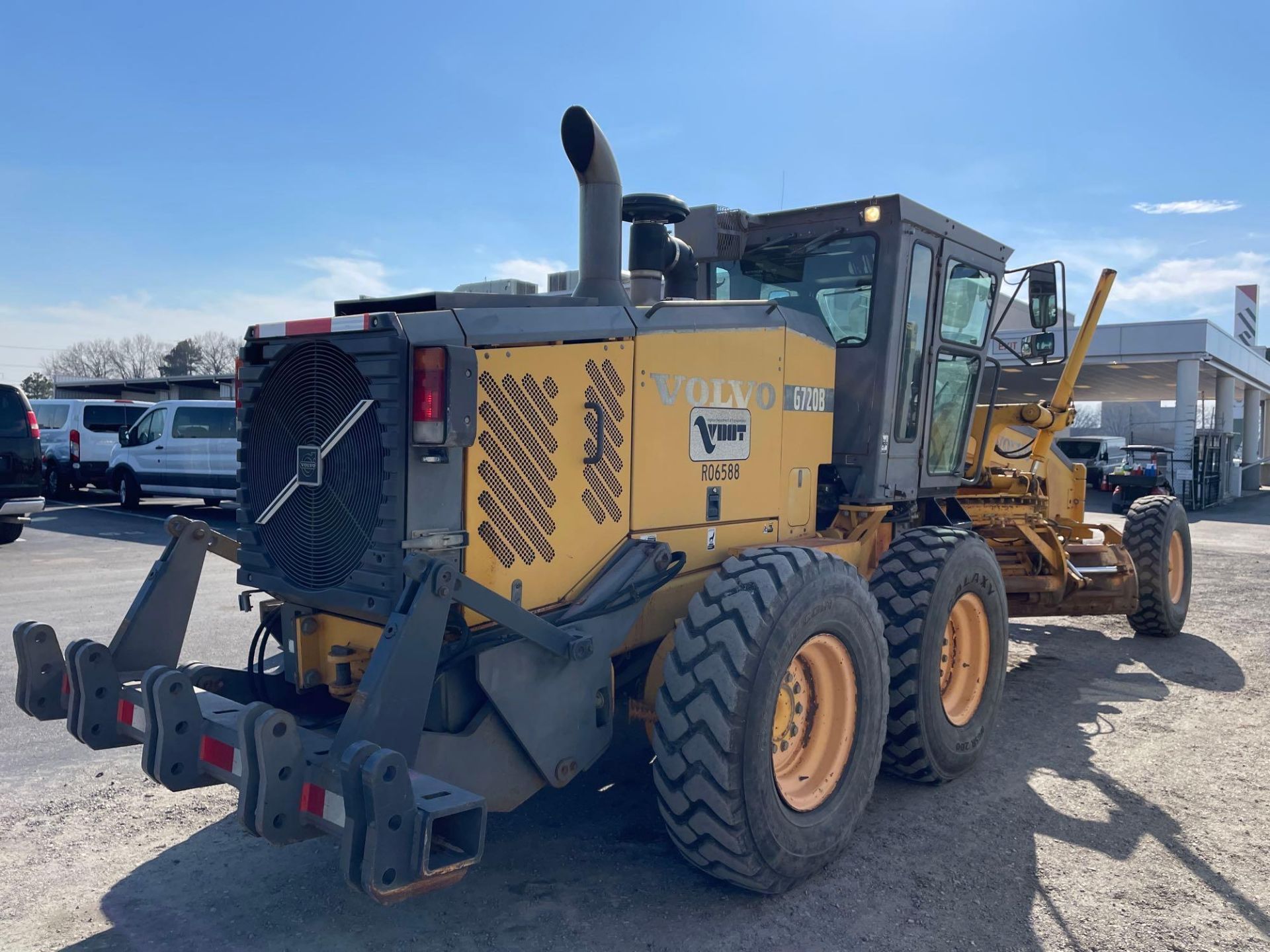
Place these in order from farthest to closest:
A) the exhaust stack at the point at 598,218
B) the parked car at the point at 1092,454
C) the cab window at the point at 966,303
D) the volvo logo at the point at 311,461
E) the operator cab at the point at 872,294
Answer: the parked car at the point at 1092,454 < the cab window at the point at 966,303 < the operator cab at the point at 872,294 < the exhaust stack at the point at 598,218 < the volvo logo at the point at 311,461

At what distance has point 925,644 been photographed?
14.4ft

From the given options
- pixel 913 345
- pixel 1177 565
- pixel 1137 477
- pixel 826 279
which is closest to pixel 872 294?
pixel 826 279

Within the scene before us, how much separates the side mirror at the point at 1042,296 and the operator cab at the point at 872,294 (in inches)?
14.6

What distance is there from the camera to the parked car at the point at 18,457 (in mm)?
11430

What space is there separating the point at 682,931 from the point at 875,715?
1189 millimetres

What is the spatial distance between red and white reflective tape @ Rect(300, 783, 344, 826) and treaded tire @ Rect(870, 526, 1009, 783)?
8.45 ft

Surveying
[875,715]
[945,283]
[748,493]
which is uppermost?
[945,283]

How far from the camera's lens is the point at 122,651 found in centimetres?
358

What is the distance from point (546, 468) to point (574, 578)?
442mm

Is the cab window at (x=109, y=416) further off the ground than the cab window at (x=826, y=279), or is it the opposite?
the cab window at (x=826, y=279)

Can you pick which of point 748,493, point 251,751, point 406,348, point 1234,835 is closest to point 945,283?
point 748,493

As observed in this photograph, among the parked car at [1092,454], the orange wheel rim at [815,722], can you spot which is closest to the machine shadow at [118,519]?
the orange wheel rim at [815,722]

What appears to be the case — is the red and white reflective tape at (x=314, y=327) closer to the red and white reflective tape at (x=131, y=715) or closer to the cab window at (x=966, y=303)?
the red and white reflective tape at (x=131, y=715)

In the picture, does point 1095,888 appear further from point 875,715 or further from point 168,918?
point 168,918
